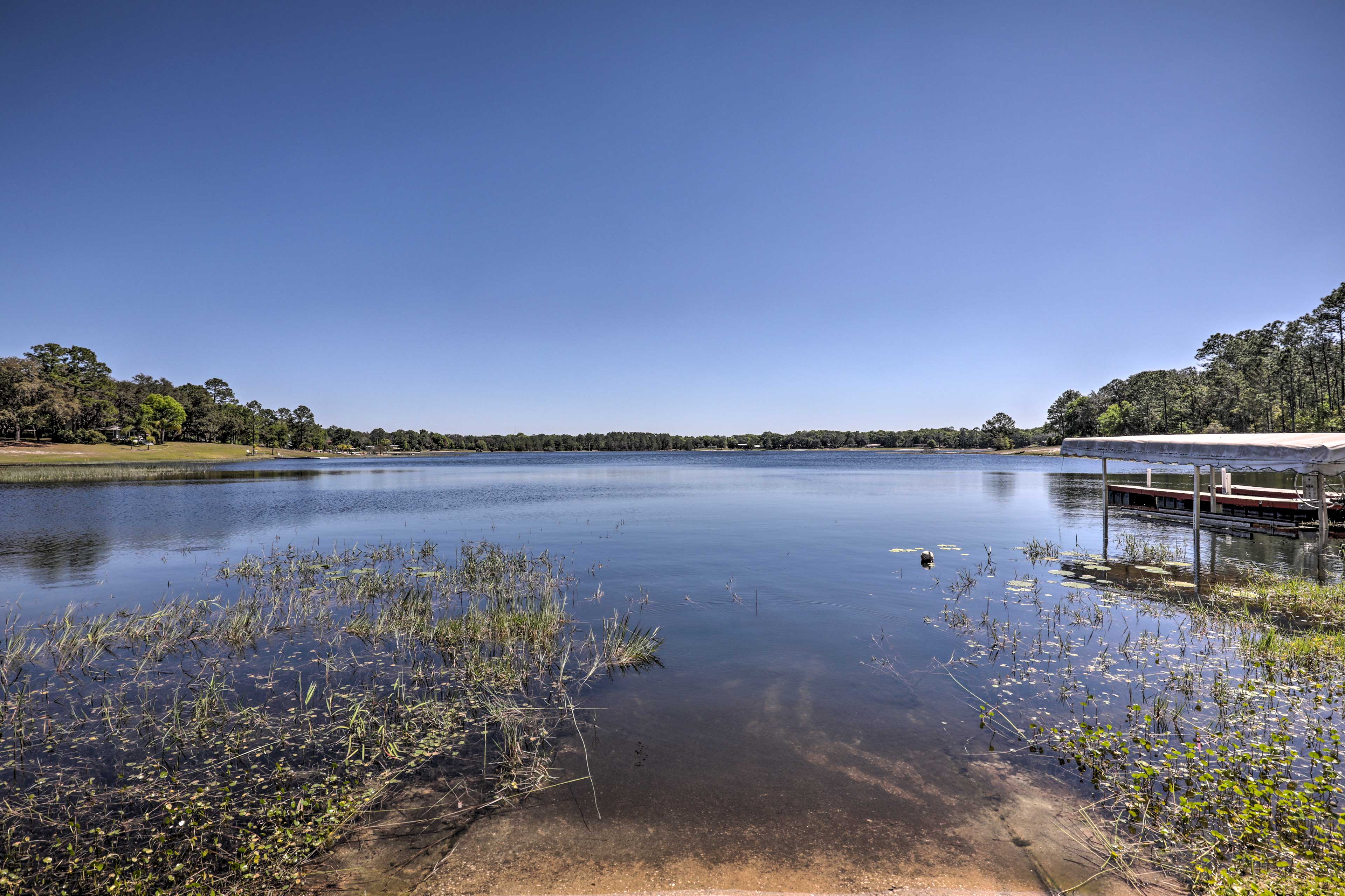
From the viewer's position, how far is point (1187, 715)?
25.3 ft

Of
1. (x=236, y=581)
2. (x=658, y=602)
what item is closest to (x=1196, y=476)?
(x=658, y=602)

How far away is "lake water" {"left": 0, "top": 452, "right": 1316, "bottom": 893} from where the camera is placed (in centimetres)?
530

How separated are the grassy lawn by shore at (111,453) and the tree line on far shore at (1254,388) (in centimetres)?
16536

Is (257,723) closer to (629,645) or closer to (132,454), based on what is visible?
(629,645)

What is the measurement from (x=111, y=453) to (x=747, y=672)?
130 metres

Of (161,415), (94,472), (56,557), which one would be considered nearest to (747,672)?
(56,557)

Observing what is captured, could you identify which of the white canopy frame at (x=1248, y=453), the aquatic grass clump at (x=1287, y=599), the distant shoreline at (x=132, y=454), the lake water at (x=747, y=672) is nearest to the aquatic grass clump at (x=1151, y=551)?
the lake water at (x=747, y=672)

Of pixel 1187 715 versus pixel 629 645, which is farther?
pixel 629 645

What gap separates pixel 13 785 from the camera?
248 inches

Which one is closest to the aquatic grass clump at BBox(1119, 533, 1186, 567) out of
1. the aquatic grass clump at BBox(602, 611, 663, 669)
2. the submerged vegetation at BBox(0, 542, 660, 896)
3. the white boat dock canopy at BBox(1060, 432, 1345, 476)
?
the white boat dock canopy at BBox(1060, 432, 1345, 476)

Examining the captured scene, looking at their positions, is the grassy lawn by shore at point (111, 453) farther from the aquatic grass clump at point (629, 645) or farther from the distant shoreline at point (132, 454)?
the aquatic grass clump at point (629, 645)

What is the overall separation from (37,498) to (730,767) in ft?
177

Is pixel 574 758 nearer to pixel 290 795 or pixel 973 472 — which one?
pixel 290 795

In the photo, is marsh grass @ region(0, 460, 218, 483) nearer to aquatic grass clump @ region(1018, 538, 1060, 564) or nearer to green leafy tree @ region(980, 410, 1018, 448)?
aquatic grass clump @ region(1018, 538, 1060, 564)
